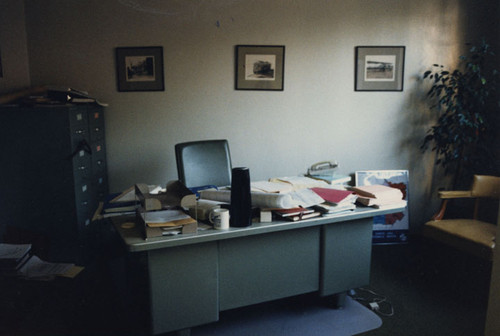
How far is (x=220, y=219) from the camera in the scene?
2.01m

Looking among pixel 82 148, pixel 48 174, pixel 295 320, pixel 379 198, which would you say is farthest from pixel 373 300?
pixel 48 174

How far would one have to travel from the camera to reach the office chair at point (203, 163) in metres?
2.98

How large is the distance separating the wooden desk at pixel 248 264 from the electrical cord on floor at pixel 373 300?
0.75ft

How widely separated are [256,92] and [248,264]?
1.97 meters

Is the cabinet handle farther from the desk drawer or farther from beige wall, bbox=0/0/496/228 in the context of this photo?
the desk drawer

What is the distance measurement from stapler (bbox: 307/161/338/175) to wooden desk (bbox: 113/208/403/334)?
1.13 meters

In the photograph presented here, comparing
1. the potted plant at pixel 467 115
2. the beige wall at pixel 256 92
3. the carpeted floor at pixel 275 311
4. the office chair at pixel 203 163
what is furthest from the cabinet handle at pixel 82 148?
the potted plant at pixel 467 115

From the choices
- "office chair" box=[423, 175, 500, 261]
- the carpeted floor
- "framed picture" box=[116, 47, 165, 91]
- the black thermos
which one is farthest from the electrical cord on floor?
"framed picture" box=[116, 47, 165, 91]

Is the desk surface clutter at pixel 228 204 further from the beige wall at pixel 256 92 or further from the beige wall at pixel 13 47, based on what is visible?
the beige wall at pixel 13 47

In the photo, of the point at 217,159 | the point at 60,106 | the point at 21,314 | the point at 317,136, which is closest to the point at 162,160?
the point at 217,159

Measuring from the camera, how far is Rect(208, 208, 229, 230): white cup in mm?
2006

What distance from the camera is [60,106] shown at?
2781mm

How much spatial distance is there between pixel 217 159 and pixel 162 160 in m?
0.78

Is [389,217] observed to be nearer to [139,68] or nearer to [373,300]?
[373,300]
